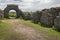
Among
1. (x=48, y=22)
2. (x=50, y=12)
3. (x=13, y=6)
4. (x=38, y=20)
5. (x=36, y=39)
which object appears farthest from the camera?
(x=13, y=6)

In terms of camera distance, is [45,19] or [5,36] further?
[45,19]

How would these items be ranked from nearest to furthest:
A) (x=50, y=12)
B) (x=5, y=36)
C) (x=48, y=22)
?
1. (x=5, y=36)
2. (x=48, y=22)
3. (x=50, y=12)

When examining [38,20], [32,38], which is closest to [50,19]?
[38,20]

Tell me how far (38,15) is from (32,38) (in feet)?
54.2

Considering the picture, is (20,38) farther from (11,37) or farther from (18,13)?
(18,13)

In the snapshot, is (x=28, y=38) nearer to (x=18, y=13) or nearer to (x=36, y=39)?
(x=36, y=39)

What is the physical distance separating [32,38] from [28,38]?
28 centimetres

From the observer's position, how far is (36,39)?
13.2 metres

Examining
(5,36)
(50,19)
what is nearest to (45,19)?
(50,19)

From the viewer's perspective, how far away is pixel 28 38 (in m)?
13.5

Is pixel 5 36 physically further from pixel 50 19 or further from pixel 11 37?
pixel 50 19

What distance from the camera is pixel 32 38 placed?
13.5 meters

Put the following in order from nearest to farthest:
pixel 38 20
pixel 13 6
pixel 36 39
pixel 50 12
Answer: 1. pixel 36 39
2. pixel 50 12
3. pixel 38 20
4. pixel 13 6

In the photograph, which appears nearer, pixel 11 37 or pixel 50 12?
pixel 11 37
